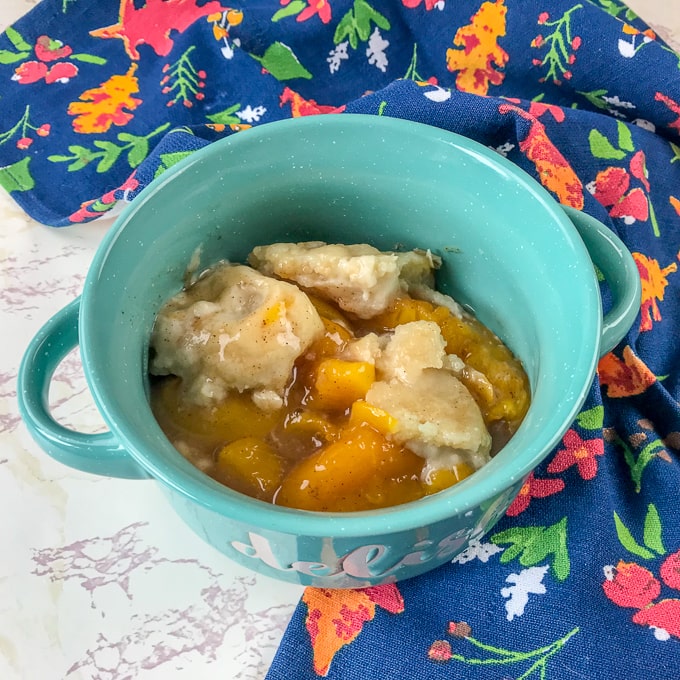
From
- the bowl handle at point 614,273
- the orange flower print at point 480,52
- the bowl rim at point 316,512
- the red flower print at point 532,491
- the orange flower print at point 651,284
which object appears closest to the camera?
the bowl rim at point 316,512

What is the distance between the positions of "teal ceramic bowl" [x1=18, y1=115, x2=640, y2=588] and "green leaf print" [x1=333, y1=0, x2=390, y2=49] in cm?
32

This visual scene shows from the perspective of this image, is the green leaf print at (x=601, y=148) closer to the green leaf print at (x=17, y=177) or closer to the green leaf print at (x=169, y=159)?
the green leaf print at (x=169, y=159)

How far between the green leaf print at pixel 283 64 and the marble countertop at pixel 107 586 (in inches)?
16.9

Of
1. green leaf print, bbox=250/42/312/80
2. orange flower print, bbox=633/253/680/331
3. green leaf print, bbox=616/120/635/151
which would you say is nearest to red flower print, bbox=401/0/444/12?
green leaf print, bbox=250/42/312/80

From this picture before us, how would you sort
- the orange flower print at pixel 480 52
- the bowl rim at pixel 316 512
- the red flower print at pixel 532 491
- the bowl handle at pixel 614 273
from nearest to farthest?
the bowl rim at pixel 316 512 < the bowl handle at pixel 614 273 < the red flower print at pixel 532 491 < the orange flower print at pixel 480 52

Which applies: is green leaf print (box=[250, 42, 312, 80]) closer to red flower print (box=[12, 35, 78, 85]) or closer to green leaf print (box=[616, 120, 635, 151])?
red flower print (box=[12, 35, 78, 85])

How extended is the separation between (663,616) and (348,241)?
1.31 feet

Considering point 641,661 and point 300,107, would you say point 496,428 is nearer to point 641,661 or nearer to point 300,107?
point 641,661

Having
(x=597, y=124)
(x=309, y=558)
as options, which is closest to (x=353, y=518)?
(x=309, y=558)

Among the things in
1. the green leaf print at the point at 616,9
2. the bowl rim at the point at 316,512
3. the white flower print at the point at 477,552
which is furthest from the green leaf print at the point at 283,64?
the white flower print at the point at 477,552

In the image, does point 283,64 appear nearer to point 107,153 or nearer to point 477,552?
point 107,153

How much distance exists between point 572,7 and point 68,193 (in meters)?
0.57

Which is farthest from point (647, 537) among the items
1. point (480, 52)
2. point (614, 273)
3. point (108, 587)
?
point (480, 52)

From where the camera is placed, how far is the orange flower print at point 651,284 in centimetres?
76
